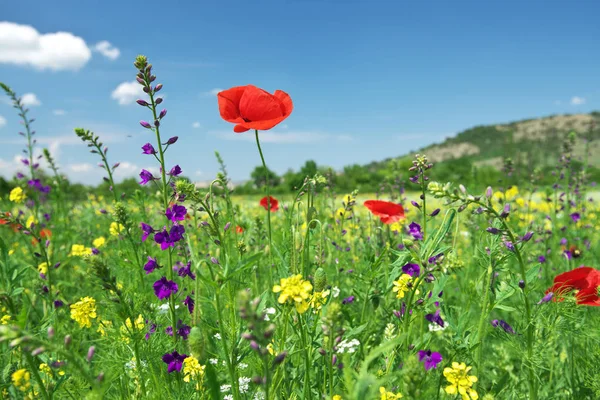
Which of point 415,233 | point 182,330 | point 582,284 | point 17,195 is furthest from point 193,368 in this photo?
point 17,195

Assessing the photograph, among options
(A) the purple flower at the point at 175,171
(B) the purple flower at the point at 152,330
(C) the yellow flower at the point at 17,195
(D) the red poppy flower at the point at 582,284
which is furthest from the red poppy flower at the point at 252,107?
(C) the yellow flower at the point at 17,195

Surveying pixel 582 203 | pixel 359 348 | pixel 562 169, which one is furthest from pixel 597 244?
pixel 359 348

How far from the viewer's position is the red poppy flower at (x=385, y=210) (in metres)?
3.26

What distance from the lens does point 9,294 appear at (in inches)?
90.1

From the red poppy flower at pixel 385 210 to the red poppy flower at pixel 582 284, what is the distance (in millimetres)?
1250

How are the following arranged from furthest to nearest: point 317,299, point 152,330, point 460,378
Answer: point 152,330
point 317,299
point 460,378

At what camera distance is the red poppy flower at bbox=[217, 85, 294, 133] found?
2365 mm

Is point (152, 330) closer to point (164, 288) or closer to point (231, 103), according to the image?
point (164, 288)

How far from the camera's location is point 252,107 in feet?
7.86

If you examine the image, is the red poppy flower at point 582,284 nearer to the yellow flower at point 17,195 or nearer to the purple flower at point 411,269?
the purple flower at point 411,269

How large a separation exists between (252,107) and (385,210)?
152 cm

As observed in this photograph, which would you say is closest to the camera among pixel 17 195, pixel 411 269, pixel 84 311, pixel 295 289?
pixel 295 289

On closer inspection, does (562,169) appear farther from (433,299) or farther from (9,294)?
(9,294)

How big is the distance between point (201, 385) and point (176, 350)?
38 cm
